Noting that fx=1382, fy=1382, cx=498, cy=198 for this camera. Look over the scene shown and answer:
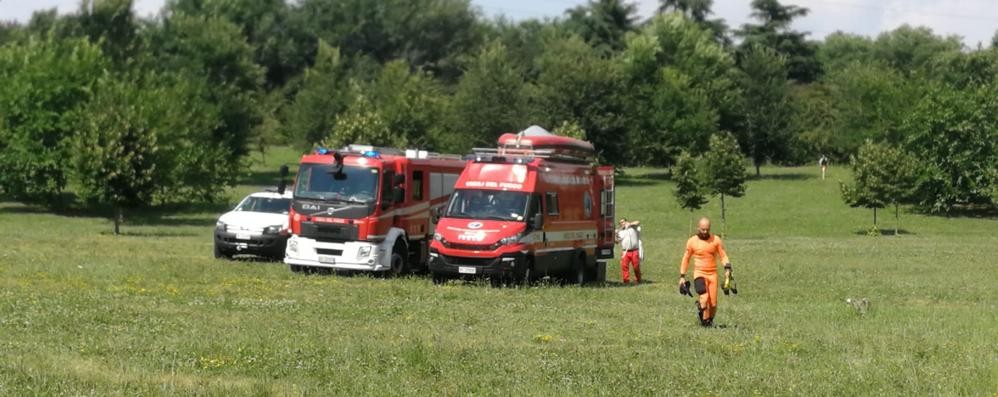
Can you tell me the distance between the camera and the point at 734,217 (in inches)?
3039

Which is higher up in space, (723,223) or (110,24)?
(110,24)

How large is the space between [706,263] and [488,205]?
377 inches

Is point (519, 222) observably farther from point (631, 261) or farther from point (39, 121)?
point (39, 121)

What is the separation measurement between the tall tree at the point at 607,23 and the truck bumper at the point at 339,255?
90142 mm

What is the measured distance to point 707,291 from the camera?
20.5 metres

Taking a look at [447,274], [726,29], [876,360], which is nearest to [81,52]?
[447,274]

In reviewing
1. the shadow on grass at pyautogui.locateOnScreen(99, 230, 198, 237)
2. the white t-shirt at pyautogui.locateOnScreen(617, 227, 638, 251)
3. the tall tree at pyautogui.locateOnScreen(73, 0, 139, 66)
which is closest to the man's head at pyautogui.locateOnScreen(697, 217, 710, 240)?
the white t-shirt at pyautogui.locateOnScreen(617, 227, 638, 251)

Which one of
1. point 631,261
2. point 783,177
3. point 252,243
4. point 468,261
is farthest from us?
point 783,177

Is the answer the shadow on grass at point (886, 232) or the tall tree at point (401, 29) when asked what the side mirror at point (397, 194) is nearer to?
the shadow on grass at point (886, 232)

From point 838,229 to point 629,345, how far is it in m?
58.3

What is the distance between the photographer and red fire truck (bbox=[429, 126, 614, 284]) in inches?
1118

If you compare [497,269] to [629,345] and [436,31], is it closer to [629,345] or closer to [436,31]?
[629,345]

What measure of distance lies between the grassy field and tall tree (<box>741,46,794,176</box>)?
64170 millimetres

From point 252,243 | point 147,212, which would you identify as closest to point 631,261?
point 252,243
